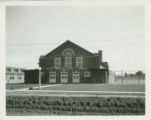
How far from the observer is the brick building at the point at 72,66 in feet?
15.6

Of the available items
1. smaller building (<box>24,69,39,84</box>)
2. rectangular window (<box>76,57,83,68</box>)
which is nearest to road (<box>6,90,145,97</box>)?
smaller building (<box>24,69,39,84</box>)

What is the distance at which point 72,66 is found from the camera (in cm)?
480

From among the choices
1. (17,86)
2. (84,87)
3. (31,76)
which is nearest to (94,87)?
(84,87)

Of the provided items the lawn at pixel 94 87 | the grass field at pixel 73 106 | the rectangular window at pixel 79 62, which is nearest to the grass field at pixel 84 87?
the lawn at pixel 94 87

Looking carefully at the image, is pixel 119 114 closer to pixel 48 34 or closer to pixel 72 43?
pixel 72 43

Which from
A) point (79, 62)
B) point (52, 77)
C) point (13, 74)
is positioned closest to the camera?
point (13, 74)

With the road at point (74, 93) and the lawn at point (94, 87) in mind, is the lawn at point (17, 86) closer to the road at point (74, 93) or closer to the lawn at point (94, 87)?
the road at point (74, 93)

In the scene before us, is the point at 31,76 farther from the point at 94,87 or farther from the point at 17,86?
the point at 94,87

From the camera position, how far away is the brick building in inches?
187

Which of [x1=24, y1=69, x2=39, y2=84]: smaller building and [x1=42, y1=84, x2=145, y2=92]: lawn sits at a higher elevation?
[x1=24, y1=69, x2=39, y2=84]: smaller building

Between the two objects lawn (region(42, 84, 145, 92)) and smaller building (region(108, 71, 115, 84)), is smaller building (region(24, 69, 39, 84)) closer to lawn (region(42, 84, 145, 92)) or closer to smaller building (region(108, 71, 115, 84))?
lawn (region(42, 84, 145, 92))

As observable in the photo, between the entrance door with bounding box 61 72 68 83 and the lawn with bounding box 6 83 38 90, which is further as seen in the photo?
the entrance door with bounding box 61 72 68 83

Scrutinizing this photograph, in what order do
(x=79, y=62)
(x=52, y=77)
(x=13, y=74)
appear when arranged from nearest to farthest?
(x=13, y=74) < (x=79, y=62) < (x=52, y=77)

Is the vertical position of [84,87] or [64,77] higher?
[64,77]
